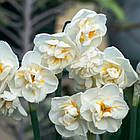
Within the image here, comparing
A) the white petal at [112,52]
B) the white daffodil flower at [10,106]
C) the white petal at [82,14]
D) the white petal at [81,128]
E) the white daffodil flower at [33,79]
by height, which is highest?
the white petal at [82,14]

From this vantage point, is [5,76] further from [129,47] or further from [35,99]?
[129,47]

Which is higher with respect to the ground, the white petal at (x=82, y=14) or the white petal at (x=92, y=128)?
the white petal at (x=82, y=14)

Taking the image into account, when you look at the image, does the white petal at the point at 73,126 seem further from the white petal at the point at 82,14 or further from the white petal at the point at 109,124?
the white petal at the point at 82,14

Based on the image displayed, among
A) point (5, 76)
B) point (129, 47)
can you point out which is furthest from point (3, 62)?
point (129, 47)

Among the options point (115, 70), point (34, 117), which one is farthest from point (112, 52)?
point (34, 117)

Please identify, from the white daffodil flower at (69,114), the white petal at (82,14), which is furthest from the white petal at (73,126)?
the white petal at (82,14)

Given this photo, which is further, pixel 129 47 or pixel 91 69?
pixel 129 47

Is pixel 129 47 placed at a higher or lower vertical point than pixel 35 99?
lower
